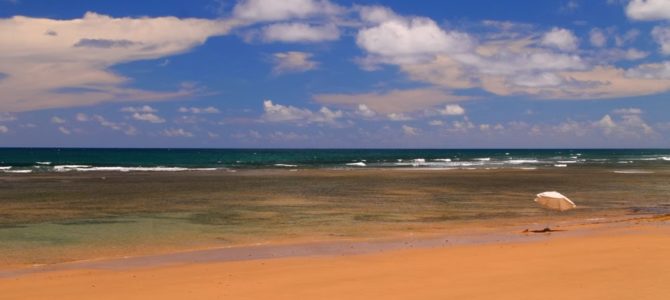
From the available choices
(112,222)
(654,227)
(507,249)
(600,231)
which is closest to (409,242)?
(507,249)

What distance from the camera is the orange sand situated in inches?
424

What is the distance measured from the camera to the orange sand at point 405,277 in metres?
10.8

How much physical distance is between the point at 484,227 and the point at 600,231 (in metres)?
3.76

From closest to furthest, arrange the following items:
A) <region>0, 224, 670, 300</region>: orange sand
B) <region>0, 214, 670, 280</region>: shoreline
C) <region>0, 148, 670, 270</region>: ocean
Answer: <region>0, 224, 670, 300</region>: orange sand → <region>0, 214, 670, 280</region>: shoreline → <region>0, 148, 670, 270</region>: ocean

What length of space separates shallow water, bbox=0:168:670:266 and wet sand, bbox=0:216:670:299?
3.53 meters

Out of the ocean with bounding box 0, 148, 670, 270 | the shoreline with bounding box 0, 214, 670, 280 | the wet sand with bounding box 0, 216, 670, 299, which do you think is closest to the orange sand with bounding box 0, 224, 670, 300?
the wet sand with bounding box 0, 216, 670, 299

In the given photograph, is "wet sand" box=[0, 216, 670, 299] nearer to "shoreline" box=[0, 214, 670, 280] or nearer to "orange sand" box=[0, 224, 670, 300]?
"orange sand" box=[0, 224, 670, 300]

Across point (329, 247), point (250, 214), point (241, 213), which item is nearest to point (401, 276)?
point (329, 247)

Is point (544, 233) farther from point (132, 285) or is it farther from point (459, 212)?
point (132, 285)

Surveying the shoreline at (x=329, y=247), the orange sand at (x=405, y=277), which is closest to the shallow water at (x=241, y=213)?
the shoreline at (x=329, y=247)

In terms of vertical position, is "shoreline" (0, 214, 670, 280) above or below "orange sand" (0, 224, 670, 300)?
below

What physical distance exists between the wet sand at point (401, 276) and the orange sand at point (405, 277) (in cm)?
2

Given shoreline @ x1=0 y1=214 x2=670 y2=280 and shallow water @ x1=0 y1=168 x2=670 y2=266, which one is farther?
shallow water @ x1=0 y1=168 x2=670 y2=266

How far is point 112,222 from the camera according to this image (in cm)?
2403
